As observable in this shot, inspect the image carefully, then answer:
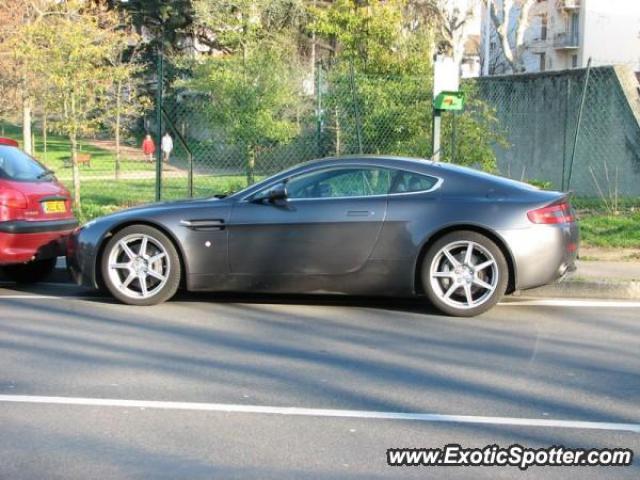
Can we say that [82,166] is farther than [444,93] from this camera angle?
Yes

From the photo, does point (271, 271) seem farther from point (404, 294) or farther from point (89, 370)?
point (89, 370)

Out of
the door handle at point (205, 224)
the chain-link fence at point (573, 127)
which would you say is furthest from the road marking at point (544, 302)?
the chain-link fence at point (573, 127)

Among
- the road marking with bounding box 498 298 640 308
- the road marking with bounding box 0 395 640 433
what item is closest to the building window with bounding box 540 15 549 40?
the road marking with bounding box 498 298 640 308

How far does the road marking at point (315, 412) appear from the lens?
202 inches

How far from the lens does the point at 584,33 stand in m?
59.4

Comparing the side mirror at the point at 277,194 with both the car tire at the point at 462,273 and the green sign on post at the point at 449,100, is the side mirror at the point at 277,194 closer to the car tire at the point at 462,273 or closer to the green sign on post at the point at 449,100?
the car tire at the point at 462,273

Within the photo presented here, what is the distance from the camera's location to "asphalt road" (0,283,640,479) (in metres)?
4.58

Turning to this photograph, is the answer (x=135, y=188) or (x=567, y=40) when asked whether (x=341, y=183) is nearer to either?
(x=135, y=188)

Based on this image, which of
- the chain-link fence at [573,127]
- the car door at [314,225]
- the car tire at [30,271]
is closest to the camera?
the car door at [314,225]

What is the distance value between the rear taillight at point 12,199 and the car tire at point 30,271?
965mm

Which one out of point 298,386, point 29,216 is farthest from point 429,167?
point 29,216

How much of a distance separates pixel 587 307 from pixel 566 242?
909 millimetres

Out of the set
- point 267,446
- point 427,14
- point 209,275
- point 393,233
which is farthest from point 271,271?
point 427,14

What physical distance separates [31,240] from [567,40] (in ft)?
183
